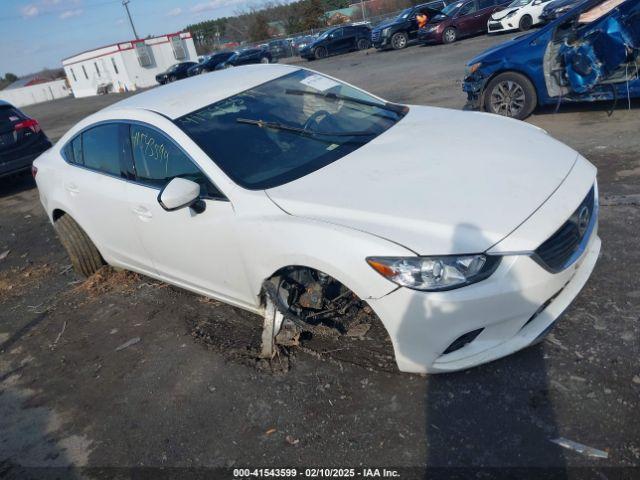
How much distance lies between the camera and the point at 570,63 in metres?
6.41

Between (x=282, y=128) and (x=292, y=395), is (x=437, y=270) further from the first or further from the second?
(x=282, y=128)

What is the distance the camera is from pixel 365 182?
9.12ft

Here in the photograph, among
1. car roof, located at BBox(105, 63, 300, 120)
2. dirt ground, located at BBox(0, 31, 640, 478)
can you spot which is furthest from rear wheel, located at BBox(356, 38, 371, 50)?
dirt ground, located at BBox(0, 31, 640, 478)

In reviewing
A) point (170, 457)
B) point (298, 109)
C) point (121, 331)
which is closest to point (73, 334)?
point (121, 331)

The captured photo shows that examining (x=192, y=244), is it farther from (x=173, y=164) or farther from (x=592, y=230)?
(x=592, y=230)

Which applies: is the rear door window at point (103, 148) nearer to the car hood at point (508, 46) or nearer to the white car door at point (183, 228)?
the white car door at point (183, 228)

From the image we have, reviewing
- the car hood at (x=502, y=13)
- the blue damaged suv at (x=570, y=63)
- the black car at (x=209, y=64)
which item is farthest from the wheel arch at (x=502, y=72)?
the black car at (x=209, y=64)

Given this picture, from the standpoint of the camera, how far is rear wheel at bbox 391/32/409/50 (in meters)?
22.3

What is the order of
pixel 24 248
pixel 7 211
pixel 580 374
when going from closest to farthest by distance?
pixel 580 374, pixel 24 248, pixel 7 211

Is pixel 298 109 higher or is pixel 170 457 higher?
pixel 298 109

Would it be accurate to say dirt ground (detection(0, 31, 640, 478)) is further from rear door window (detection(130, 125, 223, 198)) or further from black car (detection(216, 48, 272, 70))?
black car (detection(216, 48, 272, 70))

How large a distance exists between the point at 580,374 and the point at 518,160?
1194 mm

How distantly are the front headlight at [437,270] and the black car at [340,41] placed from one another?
2618 cm

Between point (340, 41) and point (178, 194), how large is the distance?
1018 inches
